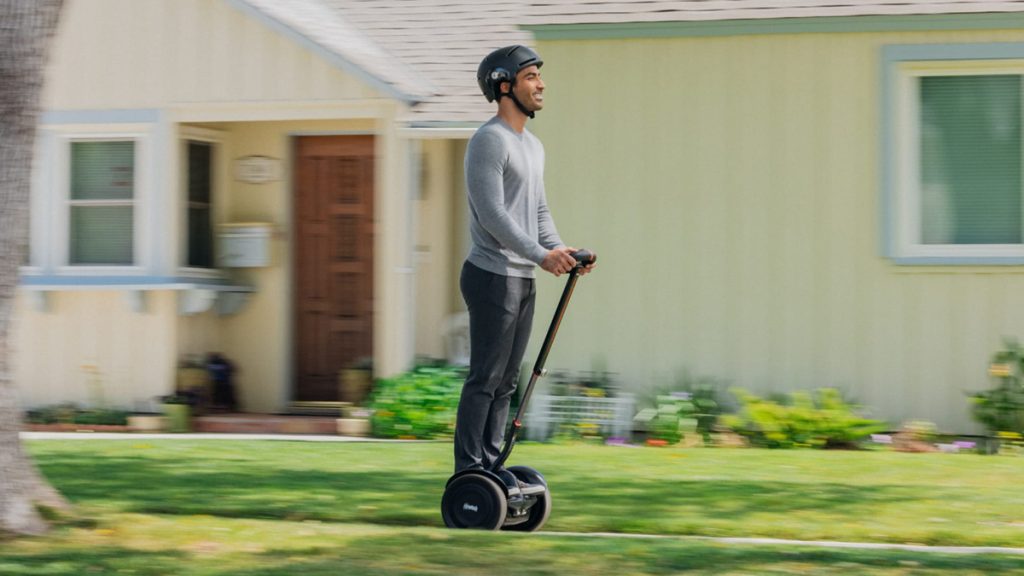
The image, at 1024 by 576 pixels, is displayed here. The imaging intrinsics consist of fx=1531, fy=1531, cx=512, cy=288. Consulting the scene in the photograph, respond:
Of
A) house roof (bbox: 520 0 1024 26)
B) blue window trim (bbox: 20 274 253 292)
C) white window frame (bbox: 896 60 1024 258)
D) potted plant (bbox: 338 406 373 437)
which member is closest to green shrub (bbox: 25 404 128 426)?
blue window trim (bbox: 20 274 253 292)

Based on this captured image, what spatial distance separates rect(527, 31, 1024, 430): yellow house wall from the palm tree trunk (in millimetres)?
6218

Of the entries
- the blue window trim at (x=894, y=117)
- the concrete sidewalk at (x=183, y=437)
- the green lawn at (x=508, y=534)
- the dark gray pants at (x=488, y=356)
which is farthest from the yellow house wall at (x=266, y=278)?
the dark gray pants at (x=488, y=356)

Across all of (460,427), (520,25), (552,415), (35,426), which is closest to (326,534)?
(460,427)

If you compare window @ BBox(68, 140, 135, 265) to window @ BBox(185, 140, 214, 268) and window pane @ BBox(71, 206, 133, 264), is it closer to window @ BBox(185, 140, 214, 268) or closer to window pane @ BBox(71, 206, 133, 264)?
window pane @ BBox(71, 206, 133, 264)

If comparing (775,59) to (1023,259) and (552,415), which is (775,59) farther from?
(552,415)

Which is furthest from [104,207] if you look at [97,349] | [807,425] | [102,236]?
[807,425]

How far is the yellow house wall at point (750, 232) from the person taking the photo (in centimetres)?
1148

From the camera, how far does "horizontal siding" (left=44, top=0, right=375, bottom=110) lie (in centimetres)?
1304

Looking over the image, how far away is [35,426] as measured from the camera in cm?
1301

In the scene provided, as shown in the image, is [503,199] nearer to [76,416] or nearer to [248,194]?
[76,416]

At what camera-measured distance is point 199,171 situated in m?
14.0

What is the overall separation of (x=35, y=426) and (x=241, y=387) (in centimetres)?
191

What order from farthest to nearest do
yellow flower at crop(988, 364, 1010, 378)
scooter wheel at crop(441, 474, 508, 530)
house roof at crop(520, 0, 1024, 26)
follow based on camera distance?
house roof at crop(520, 0, 1024, 26), yellow flower at crop(988, 364, 1010, 378), scooter wheel at crop(441, 474, 508, 530)

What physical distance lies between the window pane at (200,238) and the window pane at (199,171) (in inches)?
4.7
